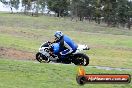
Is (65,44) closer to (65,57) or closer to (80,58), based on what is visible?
(65,57)

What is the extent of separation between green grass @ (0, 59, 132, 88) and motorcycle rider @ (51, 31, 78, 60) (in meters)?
2.80

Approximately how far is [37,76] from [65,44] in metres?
5.55

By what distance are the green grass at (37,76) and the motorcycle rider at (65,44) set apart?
2798mm

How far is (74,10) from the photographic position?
445ft

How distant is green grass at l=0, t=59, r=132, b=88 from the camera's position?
1555cm

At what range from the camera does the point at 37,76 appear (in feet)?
56.5

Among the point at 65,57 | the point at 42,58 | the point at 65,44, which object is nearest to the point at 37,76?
the point at 65,44

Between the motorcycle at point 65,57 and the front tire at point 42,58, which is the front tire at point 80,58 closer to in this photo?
the motorcycle at point 65,57

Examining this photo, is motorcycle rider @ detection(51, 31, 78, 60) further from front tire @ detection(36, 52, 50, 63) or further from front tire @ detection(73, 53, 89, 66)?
front tire @ detection(36, 52, 50, 63)

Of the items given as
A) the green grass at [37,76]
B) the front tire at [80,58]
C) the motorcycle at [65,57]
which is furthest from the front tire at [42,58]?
the green grass at [37,76]

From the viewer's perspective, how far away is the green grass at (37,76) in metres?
15.6

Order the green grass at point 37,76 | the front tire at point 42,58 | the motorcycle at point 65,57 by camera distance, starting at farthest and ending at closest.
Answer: the front tire at point 42,58 < the motorcycle at point 65,57 < the green grass at point 37,76

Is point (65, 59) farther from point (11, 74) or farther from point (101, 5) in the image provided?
point (101, 5)

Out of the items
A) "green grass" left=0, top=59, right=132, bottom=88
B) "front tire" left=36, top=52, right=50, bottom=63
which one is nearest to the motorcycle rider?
"front tire" left=36, top=52, right=50, bottom=63
